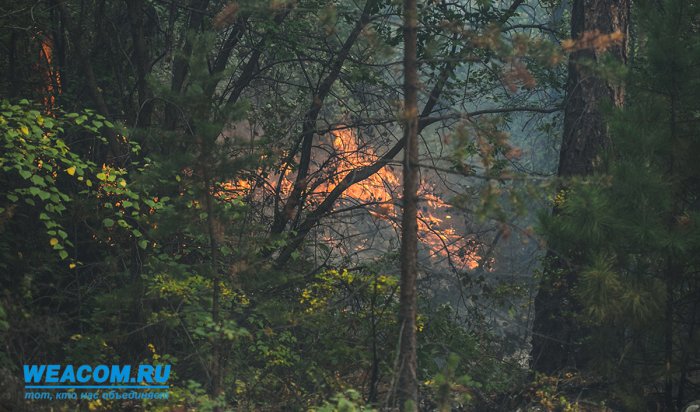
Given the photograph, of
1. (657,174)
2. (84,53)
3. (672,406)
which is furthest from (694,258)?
(84,53)

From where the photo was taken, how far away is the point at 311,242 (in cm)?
1161

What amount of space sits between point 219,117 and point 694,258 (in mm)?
4834

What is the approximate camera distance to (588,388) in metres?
9.39

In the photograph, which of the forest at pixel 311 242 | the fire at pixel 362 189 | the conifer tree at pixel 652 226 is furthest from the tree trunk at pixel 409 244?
the conifer tree at pixel 652 226

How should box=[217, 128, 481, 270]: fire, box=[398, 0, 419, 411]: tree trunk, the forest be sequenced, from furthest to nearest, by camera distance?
box=[217, 128, 481, 270]: fire, the forest, box=[398, 0, 419, 411]: tree trunk

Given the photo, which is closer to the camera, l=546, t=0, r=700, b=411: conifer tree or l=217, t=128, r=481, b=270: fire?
l=546, t=0, r=700, b=411: conifer tree

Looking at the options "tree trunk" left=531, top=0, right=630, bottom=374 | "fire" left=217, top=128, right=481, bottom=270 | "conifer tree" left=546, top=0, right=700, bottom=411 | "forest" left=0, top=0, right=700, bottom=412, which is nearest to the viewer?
"forest" left=0, top=0, right=700, bottom=412

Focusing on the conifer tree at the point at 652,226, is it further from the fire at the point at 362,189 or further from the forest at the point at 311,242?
the fire at the point at 362,189

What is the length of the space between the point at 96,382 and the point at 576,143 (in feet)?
22.7

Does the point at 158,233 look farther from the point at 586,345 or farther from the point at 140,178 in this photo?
the point at 586,345

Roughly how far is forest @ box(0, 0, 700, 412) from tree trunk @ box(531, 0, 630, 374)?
0.10 ft

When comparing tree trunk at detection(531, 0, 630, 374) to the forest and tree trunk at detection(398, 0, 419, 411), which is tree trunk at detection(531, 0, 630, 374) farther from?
tree trunk at detection(398, 0, 419, 411)

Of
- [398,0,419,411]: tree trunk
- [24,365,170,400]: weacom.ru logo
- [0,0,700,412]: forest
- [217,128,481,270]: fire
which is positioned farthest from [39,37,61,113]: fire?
[398,0,419,411]: tree trunk

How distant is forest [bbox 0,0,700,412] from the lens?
6.84m
